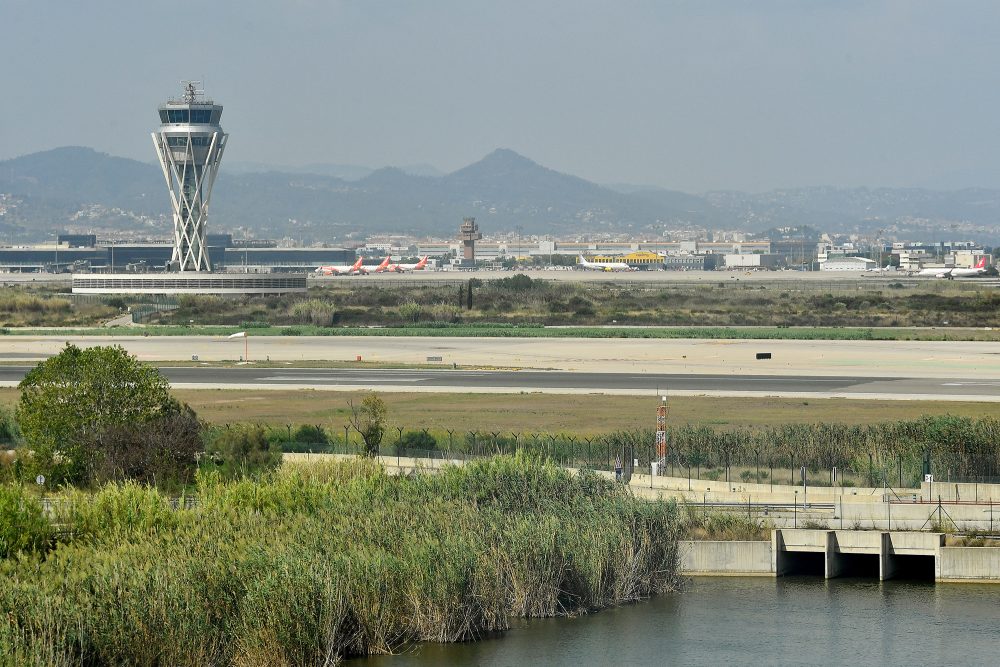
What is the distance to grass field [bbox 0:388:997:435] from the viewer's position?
66.9m

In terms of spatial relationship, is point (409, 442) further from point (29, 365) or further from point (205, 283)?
point (205, 283)

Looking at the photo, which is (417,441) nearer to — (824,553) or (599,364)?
(824,553)

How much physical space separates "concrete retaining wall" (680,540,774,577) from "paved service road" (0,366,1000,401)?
3524 cm

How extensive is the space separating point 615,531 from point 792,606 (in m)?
5.71

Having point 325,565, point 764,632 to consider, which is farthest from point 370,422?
point 325,565

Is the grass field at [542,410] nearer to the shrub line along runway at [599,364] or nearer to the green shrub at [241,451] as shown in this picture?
the shrub line along runway at [599,364]

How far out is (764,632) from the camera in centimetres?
3772

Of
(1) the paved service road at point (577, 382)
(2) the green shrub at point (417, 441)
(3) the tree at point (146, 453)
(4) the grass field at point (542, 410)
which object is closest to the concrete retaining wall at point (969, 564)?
(2) the green shrub at point (417, 441)

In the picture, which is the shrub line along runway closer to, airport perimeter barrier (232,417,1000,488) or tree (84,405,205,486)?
airport perimeter barrier (232,417,1000,488)

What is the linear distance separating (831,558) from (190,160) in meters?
160

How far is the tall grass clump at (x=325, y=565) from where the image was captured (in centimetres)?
3064

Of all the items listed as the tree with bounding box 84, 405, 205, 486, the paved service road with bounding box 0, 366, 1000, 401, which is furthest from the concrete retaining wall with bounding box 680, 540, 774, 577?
the paved service road with bounding box 0, 366, 1000, 401

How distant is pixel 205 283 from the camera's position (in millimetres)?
190375

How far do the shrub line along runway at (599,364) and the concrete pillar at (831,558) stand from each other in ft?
114
